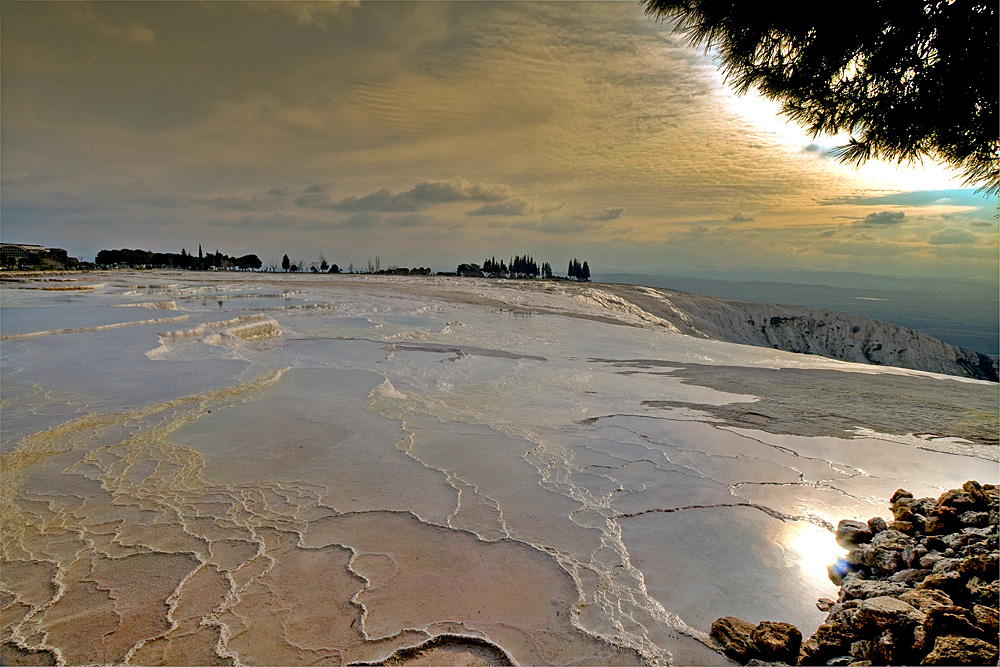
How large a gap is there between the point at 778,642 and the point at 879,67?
317 centimetres

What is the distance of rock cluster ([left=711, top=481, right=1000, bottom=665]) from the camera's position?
180 centimetres

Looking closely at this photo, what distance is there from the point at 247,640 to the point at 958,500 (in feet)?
12.3

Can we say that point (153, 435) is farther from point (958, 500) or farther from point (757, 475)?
point (958, 500)

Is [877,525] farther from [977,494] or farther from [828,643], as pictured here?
[828,643]

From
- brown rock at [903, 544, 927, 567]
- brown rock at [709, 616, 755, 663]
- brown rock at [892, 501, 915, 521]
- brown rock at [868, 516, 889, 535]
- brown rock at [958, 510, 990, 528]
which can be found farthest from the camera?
brown rock at [892, 501, 915, 521]

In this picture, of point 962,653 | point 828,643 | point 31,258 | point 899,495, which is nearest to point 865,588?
point 828,643

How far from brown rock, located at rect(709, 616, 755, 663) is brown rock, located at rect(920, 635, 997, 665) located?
56cm

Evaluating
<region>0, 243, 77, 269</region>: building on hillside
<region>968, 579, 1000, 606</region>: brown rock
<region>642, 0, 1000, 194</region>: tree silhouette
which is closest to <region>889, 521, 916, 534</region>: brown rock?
<region>968, 579, 1000, 606</region>: brown rock

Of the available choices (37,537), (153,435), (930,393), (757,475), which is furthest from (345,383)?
(930,393)

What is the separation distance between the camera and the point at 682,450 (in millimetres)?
4426

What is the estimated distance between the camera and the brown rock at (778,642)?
1.98 meters

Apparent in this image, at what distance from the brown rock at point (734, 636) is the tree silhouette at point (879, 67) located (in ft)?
9.41

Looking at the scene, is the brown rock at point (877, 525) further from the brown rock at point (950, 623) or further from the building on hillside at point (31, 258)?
the building on hillside at point (31, 258)

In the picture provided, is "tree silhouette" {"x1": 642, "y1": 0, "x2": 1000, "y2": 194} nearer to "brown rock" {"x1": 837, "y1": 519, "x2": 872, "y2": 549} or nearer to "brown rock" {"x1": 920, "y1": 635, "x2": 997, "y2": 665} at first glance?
"brown rock" {"x1": 837, "y1": 519, "x2": 872, "y2": 549}
